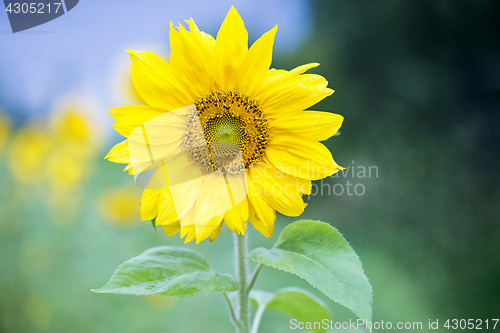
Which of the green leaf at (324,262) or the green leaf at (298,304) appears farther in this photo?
the green leaf at (298,304)

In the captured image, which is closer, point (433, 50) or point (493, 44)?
point (493, 44)

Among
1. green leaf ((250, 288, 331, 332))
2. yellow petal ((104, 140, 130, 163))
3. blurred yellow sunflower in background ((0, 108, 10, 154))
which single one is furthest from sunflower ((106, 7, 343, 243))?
blurred yellow sunflower in background ((0, 108, 10, 154))

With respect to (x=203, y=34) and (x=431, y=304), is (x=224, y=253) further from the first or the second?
(x=203, y=34)

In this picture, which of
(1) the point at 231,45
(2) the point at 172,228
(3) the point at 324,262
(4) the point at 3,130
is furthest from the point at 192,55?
(4) the point at 3,130

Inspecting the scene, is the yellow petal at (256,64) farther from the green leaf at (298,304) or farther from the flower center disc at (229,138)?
the green leaf at (298,304)

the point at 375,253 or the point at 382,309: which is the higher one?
the point at 375,253

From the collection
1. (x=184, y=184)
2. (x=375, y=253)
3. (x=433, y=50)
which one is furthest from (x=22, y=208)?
(x=433, y=50)

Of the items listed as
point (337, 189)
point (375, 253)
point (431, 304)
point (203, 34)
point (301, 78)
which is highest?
point (203, 34)

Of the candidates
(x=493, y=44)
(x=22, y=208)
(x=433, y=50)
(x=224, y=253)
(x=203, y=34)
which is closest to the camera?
(x=203, y=34)

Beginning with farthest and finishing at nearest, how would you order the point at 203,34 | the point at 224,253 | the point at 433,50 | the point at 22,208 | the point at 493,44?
1. the point at 224,253
2. the point at 433,50
3. the point at 493,44
4. the point at 22,208
5. the point at 203,34

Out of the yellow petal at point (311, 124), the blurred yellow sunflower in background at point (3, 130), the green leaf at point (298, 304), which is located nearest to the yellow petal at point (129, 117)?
the yellow petal at point (311, 124)
